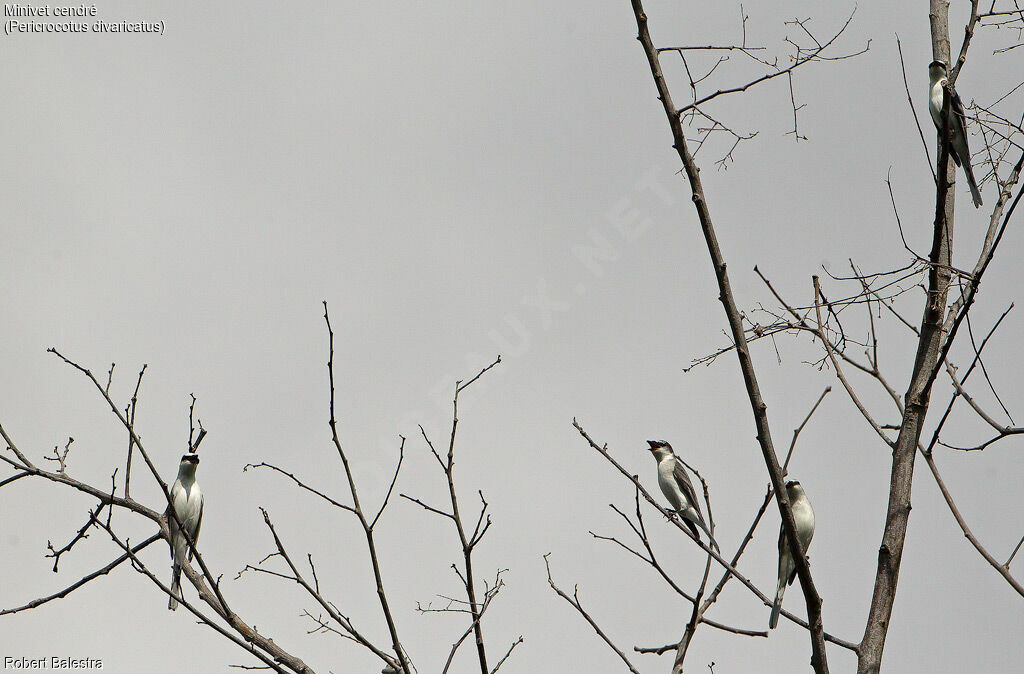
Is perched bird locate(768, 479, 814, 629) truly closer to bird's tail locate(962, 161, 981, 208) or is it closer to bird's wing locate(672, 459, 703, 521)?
bird's wing locate(672, 459, 703, 521)

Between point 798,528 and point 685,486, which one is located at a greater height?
point 685,486

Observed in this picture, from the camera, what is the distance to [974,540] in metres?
3.28

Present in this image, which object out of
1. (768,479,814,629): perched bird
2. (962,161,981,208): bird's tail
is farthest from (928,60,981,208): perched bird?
(768,479,814,629): perched bird

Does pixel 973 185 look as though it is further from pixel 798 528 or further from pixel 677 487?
pixel 677 487

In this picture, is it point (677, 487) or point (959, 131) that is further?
point (677, 487)

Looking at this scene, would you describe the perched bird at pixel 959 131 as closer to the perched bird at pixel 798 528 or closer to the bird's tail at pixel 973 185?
the bird's tail at pixel 973 185

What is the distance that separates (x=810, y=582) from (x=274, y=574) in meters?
2.73

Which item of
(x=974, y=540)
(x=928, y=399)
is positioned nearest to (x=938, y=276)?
(x=928, y=399)

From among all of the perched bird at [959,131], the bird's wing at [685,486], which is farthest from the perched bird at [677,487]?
the perched bird at [959,131]

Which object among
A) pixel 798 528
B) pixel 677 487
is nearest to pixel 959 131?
pixel 798 528

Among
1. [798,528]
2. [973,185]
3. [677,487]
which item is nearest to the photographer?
[973,185]

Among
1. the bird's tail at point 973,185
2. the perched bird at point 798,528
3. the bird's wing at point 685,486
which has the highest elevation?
the bird's wing at point 685,486

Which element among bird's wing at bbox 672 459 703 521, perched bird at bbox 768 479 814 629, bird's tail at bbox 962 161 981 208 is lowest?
perched bird at bbox 768 479 814 629

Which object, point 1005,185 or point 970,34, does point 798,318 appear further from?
point 970,34
